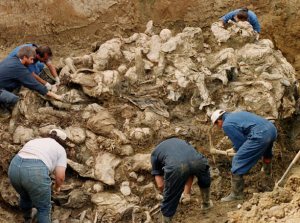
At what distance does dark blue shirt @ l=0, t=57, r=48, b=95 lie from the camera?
796cm

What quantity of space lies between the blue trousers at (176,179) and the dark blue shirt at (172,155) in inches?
2.0

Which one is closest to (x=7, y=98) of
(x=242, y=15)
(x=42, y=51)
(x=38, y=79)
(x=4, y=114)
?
(x=4, y=114)

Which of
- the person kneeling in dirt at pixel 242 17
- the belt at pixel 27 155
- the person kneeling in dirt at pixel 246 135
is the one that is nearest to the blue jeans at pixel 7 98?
the belt at pixel 27 155

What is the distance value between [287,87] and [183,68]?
5.22 ft

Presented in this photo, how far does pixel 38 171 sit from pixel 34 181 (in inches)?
4.6

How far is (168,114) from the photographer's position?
8.36m

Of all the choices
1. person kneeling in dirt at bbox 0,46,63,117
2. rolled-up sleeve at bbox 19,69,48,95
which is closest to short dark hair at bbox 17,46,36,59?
person kneeling in dirt at bbox 0,46,63,117

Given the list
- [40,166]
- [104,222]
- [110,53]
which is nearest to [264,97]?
[110,53]

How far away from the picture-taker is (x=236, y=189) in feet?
24.0

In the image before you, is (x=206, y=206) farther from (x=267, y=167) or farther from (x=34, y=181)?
(x=34, y=181)

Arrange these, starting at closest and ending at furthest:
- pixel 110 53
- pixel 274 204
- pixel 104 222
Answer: pixel 274 204
pixel 104 222
pixel 110 53

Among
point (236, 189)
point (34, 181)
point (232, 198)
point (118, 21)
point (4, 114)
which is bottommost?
point (232, 198)

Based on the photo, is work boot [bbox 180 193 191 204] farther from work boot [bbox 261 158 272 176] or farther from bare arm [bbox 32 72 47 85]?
bare arm [bbox 32 72 47 85]

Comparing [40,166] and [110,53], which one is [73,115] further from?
[40,166]
